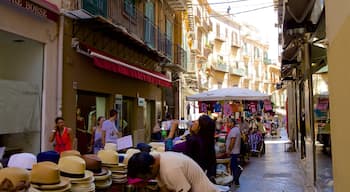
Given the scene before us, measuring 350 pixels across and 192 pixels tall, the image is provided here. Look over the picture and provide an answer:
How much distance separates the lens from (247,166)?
51.2ft

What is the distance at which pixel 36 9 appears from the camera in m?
10.4

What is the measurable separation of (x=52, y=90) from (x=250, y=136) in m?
10.2

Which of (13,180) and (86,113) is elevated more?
(86,113)

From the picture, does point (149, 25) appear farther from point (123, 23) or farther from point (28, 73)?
point (28, 73)

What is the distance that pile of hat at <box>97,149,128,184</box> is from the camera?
4781 millimetres

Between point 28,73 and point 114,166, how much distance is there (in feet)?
23.2

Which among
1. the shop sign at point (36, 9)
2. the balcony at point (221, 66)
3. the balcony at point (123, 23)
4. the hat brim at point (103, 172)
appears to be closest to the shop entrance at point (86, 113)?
the balcony at point (123, 23)

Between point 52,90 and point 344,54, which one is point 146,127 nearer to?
point 52,90

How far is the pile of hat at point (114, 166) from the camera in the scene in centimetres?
478

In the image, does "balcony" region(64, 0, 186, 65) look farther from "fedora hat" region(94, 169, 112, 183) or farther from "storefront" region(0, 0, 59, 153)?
"fedora hat" region(94, 169, 112, 183)

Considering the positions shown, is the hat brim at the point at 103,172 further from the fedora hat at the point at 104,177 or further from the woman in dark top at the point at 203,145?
the woman in dark top at the point at 203,145

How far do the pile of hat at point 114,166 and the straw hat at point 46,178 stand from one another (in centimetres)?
111

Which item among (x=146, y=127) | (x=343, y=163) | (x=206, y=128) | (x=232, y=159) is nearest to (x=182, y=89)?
(x=146, y=127)

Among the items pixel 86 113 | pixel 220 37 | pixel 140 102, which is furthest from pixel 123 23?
pixel 220 37
